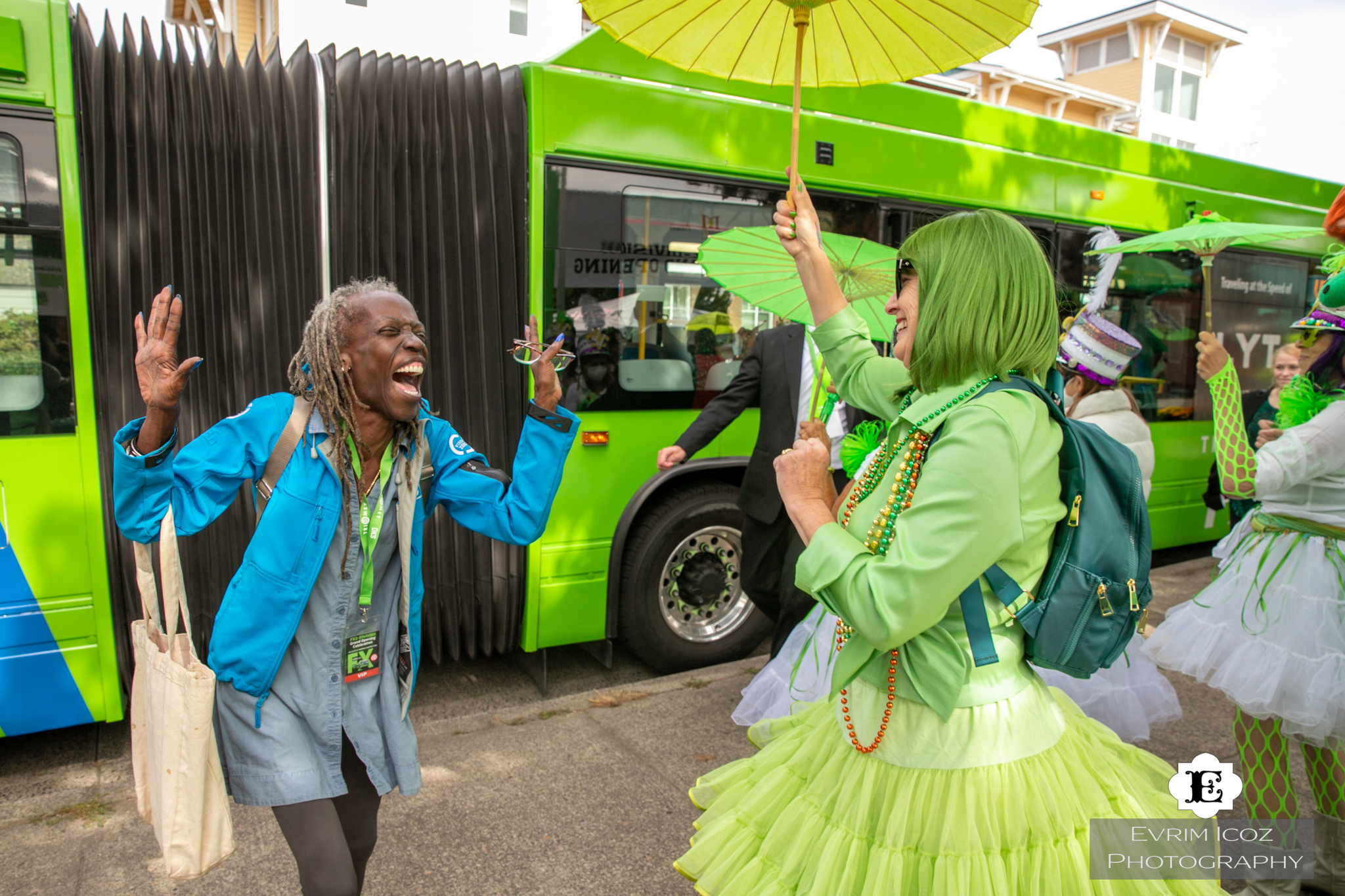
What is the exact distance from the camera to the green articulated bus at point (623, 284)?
357 centimetres

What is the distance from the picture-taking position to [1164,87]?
32.6m

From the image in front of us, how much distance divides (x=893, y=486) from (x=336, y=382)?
4.42ft

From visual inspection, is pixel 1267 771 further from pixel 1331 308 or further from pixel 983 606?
pixel 983 606

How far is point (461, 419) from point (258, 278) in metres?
1.09

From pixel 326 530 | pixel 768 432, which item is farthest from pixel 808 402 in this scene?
pixel 326 530

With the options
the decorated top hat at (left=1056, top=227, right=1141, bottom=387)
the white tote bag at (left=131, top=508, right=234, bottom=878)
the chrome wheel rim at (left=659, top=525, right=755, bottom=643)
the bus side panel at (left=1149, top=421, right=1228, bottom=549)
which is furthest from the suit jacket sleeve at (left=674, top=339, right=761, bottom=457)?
the bus side panel at (left=1149, top=421, right=1228, bottom=549)

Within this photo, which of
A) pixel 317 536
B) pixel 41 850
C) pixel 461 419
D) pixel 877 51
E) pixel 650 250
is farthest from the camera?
pixel 650 250

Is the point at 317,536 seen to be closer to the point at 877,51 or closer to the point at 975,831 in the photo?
the point at 975,831

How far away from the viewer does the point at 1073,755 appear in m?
1.73

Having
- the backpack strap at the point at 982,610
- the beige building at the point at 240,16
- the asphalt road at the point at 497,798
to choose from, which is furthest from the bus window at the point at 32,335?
the beige building at the point at 240,16

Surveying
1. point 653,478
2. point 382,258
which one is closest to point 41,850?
point 382,258

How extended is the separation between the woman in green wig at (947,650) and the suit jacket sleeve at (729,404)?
2.44 meters

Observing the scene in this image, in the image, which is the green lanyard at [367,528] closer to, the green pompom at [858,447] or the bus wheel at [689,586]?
the green pompom at [858,447]

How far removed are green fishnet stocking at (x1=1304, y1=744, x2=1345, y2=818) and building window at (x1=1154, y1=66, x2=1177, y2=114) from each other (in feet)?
116
